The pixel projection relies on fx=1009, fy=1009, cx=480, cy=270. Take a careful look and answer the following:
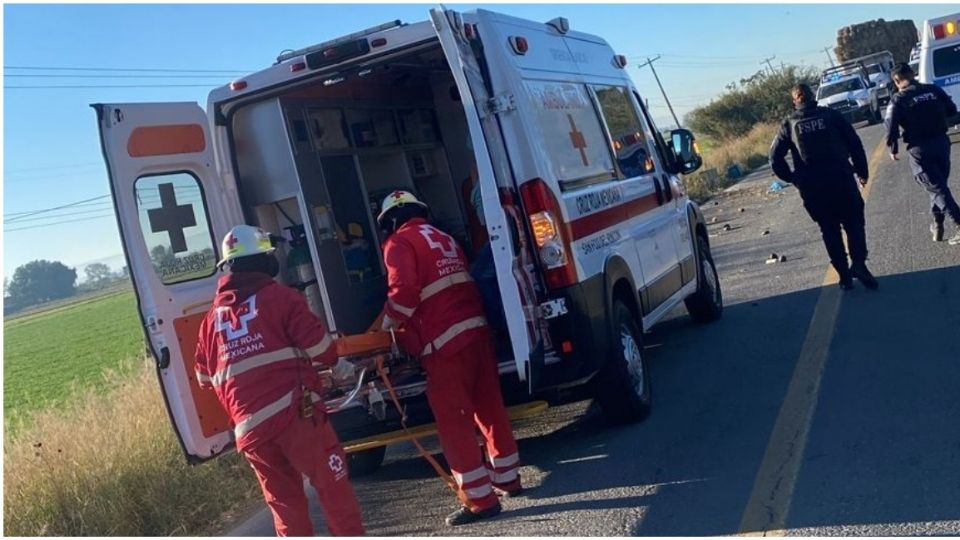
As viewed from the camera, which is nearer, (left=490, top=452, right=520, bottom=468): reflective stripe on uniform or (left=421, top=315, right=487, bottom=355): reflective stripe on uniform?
(left=421, top=315, right=487, bottom=355): reflective stripe on uniform

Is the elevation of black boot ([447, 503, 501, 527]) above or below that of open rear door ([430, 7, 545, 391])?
below

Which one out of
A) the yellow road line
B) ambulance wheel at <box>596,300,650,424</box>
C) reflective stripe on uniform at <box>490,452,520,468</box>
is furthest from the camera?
ambulance wheel at <box>596,300,650,424</box>

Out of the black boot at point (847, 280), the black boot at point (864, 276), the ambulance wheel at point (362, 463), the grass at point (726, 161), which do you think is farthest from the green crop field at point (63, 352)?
the grass at point (726, 161)

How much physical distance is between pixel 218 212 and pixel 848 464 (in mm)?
3813

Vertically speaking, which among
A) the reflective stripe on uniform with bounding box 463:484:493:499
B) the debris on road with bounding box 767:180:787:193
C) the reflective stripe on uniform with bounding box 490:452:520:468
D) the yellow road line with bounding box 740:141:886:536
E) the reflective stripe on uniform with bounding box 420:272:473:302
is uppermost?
the reflective stripe on uniform with bounding box 420:272:473:302

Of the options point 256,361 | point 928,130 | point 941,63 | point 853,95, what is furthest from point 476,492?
point 853,95

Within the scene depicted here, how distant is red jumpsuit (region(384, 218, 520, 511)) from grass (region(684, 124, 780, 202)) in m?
12.7

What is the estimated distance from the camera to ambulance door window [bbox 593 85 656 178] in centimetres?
708

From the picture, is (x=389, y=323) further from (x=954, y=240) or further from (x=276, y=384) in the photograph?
(x=954, y=240)

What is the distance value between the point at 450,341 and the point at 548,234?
0.77 m

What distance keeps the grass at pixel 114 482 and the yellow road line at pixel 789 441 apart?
131 inches

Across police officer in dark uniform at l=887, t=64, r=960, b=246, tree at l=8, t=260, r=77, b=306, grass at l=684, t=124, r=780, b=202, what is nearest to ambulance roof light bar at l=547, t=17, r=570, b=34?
police officer in dark uniform at l=887, t=64, r=960, b=246

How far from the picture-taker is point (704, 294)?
8.67 m

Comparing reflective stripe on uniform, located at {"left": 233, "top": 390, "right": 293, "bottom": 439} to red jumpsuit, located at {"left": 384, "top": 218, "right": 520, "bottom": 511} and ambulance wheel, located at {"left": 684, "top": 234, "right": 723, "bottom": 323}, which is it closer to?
red jumpsuit, located at {"left": 384, "top": 218, "right": 520, "bottom": 511}
